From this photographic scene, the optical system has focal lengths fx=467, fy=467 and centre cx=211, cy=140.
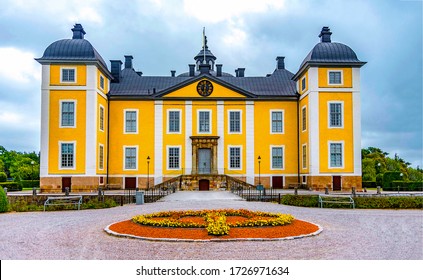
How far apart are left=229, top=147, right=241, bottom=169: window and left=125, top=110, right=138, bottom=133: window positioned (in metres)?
7.50

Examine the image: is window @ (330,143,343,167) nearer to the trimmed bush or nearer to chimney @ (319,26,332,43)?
chimney @ (319,26,332,43)

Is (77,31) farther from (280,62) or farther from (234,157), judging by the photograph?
(280,62)

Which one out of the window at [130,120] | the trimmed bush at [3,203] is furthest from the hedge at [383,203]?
the window at [130,120]

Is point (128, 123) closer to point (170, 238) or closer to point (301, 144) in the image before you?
point (301, 144)

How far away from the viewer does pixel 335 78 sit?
32281 millimetres

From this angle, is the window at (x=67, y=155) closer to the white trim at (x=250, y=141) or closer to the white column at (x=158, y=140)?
the white column at (x=158, y=140)

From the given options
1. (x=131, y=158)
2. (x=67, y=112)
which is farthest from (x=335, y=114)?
(x=67, y=112)

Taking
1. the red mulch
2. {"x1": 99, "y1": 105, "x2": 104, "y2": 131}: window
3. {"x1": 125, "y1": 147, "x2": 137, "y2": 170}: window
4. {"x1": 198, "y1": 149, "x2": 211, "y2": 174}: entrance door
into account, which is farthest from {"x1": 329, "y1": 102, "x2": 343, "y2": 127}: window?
the red mulch

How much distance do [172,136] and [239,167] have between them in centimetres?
556

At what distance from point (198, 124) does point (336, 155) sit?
10388mm

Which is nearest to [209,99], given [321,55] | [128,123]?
[128,123]

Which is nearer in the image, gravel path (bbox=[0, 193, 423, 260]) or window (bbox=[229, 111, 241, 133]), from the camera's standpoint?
gravel path (bbox=[0, 193, 423, 260])

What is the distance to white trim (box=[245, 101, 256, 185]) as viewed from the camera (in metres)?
35.1

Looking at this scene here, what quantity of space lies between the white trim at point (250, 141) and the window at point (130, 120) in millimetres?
8473
